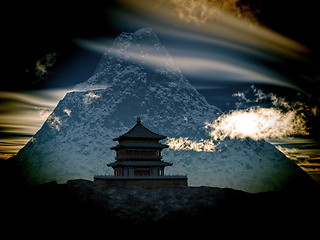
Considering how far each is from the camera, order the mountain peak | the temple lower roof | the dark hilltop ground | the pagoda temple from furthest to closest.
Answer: the mountain peak < the temple lower roof < the pagoda temple < the dark hilltop ground

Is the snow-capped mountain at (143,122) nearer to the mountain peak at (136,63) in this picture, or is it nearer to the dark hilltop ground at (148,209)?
the mountain peak at (136,63)

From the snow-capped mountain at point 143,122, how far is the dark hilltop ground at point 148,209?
81.8m

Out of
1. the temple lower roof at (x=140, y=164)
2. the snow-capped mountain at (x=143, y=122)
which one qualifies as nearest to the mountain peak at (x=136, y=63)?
the snow-capped mountain at (x=143, y=122)

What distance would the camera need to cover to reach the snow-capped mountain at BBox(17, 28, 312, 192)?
426ft

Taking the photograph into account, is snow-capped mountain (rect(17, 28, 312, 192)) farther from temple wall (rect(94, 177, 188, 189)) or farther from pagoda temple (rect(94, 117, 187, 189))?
temple wall (rect(94, 177, 188, 189))

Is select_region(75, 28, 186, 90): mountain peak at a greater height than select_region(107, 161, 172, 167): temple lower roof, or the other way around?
select_region(75, 28, 186, 90): mountain peak

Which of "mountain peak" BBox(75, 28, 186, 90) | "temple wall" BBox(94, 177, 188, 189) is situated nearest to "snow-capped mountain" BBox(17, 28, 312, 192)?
"mountain peak" BBox(75, 28, 186, 90)

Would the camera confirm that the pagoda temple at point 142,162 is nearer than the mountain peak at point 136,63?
Yes

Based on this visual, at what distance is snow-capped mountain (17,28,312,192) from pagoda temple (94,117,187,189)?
224 feet

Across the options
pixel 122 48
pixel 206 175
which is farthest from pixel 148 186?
pixel 122 48

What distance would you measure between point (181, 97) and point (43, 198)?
135m

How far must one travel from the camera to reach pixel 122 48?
18388cm

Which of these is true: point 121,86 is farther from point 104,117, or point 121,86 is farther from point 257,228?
point 257,228

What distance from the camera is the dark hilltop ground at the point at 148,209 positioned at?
3356 centimetres
